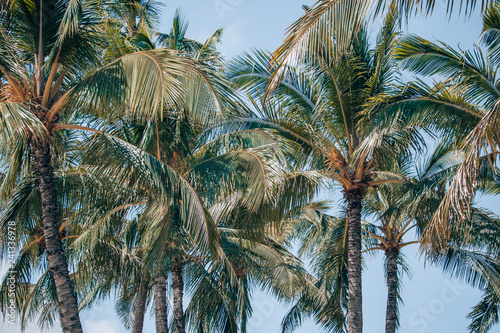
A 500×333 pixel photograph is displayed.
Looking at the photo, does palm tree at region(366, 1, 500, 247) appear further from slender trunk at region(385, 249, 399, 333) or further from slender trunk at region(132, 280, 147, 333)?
slender trunk at region(132, 280, 147, 333)

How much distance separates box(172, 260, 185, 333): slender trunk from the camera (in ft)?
45.1

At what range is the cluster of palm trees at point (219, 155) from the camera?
28.5 ft

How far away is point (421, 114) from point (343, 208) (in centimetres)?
594

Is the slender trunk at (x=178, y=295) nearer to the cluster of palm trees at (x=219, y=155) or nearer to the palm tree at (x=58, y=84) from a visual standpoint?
the cluster of palm trees at (x=219, y=155)

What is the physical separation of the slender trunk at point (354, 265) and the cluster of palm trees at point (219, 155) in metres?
0.03

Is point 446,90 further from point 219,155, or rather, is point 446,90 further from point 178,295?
point 178,295

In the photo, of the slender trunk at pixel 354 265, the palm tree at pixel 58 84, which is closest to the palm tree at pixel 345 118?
the slender trunk at pixel 354 265

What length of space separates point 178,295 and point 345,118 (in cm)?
614

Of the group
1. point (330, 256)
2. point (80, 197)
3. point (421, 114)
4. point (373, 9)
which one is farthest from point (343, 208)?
point (373, 9)

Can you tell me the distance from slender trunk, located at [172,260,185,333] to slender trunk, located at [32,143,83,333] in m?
5.19

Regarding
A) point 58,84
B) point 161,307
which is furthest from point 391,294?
point 58,84

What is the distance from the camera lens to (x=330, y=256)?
13477 millimetres

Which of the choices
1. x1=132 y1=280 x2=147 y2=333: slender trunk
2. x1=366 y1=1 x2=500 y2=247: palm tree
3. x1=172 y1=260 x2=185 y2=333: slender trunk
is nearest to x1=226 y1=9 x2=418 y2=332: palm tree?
x1=366 y1=1 x2=500 y2=247: palm tree

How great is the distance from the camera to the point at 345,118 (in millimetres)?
12125
